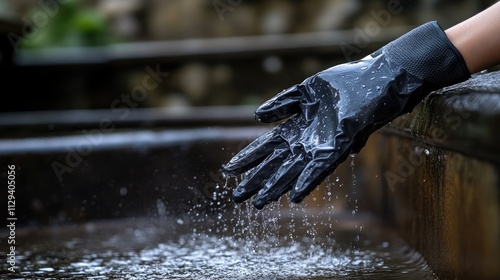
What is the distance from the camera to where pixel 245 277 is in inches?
88.1

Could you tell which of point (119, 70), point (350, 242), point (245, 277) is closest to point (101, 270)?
point (245, 277)

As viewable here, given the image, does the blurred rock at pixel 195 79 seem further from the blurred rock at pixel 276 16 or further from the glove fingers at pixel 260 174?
the glove fingers at pixel 260 174

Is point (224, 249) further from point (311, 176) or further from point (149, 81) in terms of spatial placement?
point (149, 81)

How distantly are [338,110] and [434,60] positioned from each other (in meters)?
0.30

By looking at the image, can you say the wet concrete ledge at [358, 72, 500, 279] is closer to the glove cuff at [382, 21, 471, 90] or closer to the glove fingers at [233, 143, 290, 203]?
the glove cuff at [382, 21, 471, 90]

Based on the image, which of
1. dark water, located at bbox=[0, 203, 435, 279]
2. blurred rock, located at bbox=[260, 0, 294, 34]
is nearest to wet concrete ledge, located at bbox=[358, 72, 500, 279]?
dark water, located at bbox=[0, 203, 435, 279]

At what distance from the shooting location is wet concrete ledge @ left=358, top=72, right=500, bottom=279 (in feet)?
4.87

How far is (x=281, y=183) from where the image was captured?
6.79ft

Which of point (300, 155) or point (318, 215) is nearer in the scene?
point (300, 155)

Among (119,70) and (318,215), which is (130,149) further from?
(119,70)

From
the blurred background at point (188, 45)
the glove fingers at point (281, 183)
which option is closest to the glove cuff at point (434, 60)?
the glove fingers at point (281, 183)

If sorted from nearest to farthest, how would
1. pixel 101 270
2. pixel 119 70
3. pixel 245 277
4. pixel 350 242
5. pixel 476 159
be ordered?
pixel 476 159, pixel 245 277, pixel 101 270, pixel 350 242, pixel 119 70

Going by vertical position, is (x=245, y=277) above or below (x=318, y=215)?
below

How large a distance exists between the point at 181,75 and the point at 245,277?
575 centimetres
